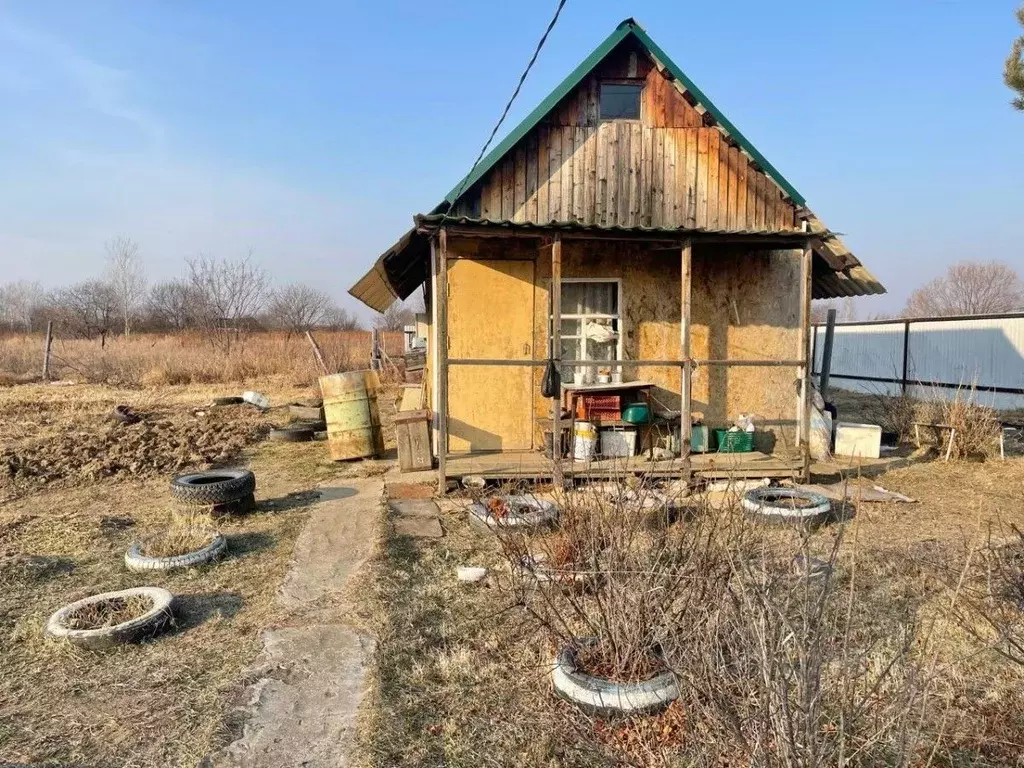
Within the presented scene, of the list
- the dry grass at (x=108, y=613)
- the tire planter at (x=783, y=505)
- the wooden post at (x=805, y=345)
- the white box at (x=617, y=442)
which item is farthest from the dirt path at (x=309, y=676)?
→ the wooden post at (x=805, y=345)

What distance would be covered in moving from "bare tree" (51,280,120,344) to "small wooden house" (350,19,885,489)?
31850 millimetres

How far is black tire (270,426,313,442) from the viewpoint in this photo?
41.7 feet

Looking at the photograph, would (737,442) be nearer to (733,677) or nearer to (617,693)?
(617,693)

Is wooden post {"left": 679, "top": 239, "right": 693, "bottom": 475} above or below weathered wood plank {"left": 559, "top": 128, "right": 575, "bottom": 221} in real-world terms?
below

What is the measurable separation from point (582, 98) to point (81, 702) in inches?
332

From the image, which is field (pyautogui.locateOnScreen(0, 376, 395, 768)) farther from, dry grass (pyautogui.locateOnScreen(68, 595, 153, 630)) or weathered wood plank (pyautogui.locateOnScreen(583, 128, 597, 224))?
weathered wood plank (pyautogui.locateOnScreen(583, 128, 597, 224))

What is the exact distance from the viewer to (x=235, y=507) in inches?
288

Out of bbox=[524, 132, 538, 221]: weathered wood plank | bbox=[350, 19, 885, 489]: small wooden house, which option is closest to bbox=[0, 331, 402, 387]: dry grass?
bbox=[350, 19, 885, 489]: small wooden house

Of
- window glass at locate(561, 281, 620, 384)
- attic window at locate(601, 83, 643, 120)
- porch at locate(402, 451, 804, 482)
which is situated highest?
attic window at locate(601, 83, 643, 120)

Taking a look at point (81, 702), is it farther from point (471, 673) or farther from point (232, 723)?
point (471, 673)

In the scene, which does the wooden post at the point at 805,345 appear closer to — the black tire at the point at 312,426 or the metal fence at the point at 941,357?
the metal fence at the point at 941,357

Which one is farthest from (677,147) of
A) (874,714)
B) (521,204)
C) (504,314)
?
(874,714)

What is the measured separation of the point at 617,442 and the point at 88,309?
47.0 m

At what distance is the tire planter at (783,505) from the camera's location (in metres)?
6.20
